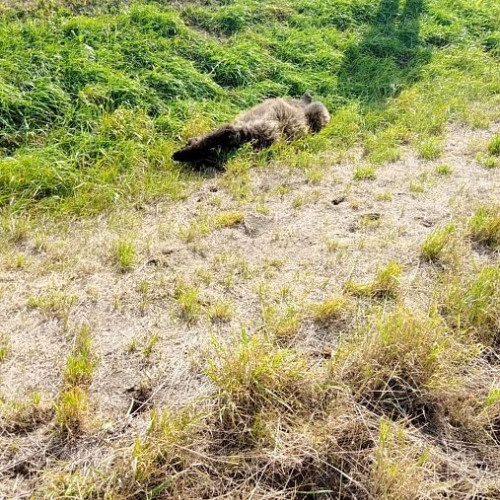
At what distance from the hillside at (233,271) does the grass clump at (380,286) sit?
0.05ft

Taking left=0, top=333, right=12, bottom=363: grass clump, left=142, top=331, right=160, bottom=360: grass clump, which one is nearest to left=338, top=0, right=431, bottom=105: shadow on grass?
left=142, top=331, right=160, bottom=360: grass clump

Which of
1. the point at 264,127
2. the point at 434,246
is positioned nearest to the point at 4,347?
the point at 434,246

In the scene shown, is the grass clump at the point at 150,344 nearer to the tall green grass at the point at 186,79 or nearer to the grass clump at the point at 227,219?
the grass clump at the point at 227,219

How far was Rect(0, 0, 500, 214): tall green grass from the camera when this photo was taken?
4.63m

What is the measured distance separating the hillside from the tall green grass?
31 millimetres

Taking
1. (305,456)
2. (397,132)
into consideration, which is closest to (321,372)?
(305,456)

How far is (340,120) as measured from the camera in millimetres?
5887

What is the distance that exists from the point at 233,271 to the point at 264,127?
2247 millimetres

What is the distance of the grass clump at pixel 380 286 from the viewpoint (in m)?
3.36

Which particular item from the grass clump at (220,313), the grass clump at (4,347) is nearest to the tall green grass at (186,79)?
the grass clump at (4,347)

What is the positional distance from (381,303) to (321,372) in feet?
2.68

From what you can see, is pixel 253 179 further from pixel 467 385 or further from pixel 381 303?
pixel 467 385

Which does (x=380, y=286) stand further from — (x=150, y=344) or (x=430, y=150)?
(x=430, y=150)

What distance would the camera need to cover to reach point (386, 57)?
753cm
